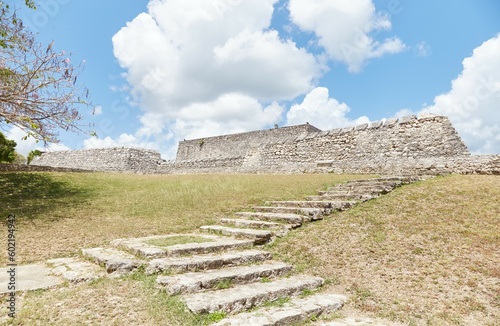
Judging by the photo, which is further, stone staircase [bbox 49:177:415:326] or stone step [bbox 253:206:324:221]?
stone step [bbox 253:206:324:221]

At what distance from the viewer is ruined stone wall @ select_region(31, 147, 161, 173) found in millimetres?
28219

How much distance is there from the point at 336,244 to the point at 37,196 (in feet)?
35.2

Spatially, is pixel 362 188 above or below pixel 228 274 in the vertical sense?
above

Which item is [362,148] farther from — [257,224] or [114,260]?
[114,260]

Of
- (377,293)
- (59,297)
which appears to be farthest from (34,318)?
(377,293)

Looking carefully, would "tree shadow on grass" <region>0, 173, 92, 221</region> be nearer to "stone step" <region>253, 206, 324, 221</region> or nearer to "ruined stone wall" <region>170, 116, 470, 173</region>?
"stone step" <region>253, 206, 324, 221</region>

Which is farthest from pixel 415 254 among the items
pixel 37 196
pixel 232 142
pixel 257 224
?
pixel 232 142

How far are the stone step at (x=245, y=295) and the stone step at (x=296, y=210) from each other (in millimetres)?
2883

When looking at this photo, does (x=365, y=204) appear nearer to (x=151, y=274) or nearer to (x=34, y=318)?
(x=151, y=274)

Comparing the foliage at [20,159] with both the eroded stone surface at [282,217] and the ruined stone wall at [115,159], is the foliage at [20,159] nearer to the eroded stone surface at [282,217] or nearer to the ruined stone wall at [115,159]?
the ruined stone wall at [115,159]

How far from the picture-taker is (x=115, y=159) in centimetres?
2864

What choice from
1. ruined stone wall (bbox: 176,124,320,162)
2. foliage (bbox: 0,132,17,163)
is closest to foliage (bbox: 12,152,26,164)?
foliage (bbox: 0,132,17,163)

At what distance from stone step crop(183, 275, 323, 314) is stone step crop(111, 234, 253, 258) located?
1.23 m

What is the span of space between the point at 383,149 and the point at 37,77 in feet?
48.6
